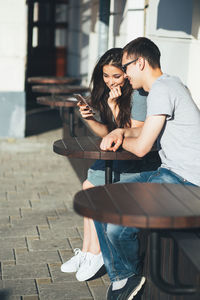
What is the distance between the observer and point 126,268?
335 centimetres

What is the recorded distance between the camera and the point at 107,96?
4.43m

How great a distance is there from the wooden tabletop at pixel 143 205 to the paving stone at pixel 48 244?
69.1 inches

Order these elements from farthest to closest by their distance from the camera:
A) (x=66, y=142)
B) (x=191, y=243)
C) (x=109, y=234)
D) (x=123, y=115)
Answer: (x=123, y=115), (x=66, y=142), (x=109, y=234), (x=191, y=243)

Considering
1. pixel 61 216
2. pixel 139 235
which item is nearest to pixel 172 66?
pixel 61 216

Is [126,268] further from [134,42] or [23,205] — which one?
[23,205]

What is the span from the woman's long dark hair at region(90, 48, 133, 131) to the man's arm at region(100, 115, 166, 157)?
1.47ft

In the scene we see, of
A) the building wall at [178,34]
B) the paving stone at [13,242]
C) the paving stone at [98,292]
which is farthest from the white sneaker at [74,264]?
the building wall at [178,34]

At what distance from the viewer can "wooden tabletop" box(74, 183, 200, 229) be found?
2.40 m

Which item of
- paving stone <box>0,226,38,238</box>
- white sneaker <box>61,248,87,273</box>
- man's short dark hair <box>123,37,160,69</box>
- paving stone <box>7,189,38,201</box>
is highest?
man's short dark hair <box>123,37,160,69</box>

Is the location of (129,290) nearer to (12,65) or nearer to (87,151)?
(87,151)

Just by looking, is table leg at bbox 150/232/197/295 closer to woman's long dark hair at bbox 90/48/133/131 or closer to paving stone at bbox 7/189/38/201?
woman's long dark hair at bbox 90/48/133/131

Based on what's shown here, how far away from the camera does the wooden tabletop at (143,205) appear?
7.88 feet

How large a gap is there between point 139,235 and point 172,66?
2.48m

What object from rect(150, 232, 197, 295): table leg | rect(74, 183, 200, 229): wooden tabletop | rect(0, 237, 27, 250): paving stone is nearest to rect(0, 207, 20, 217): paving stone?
rect(0, 237, 27, 250): paving stone
